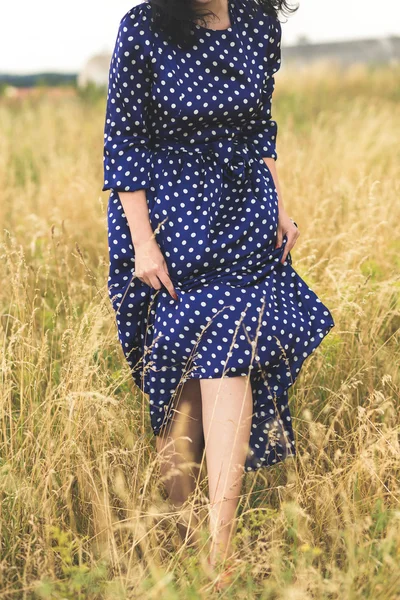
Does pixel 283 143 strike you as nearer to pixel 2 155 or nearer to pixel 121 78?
pixel 2 155

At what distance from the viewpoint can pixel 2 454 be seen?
240 centimetres

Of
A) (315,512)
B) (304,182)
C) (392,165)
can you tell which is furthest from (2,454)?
(392,165)

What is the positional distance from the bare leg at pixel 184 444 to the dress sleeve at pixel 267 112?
0.85 meters

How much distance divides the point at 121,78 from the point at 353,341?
1541 mm

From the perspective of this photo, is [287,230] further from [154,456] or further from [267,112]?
[154,456]

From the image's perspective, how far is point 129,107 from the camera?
209cm

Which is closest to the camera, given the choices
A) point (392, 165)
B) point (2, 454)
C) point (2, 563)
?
point (2, 563)

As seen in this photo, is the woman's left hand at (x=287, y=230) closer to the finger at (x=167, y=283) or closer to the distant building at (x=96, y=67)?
the finger at (x=167, y=283)

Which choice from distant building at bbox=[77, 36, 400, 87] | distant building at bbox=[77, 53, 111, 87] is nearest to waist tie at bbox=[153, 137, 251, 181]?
distant building at bbox=[77, 53, 111, 87]

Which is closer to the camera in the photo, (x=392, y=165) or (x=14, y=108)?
(x=392, y=165)

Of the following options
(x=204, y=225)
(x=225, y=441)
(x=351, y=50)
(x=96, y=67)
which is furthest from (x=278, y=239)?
→ (x=351, y=50)

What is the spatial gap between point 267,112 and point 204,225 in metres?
0.57

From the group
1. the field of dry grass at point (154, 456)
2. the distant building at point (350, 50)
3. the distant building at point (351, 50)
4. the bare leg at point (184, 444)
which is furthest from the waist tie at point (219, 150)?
the distant building at point (351, 50)

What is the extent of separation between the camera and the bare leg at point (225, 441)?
2027 millimetres
